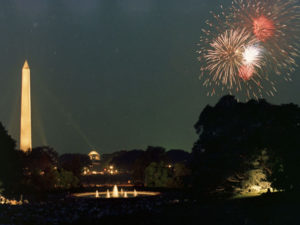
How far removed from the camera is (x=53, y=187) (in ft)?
181

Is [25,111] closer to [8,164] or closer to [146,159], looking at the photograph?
[146,159]

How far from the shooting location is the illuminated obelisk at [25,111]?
238 ft

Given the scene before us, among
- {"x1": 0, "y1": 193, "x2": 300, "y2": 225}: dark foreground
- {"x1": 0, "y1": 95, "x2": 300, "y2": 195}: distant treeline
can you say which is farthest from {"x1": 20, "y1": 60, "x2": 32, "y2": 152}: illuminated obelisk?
{"x1": 0, "y1": 193, "x2": 300, "y2": 225}: dark foreground

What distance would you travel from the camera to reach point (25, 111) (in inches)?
2881

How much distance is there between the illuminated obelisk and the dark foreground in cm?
4169

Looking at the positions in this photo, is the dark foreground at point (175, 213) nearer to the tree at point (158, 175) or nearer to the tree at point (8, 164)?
the tree at point (8, 164)

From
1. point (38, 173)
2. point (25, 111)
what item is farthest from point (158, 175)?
point (25, 111)

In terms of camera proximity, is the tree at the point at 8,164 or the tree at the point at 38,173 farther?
the tree at the point at 38,173

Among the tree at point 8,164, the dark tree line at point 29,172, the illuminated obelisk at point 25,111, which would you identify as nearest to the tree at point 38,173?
the dark tree line at point 29,172

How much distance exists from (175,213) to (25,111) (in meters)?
49.4

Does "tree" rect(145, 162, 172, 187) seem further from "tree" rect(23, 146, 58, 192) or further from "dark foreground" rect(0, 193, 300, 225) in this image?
"dark foreground" rect(0, 193, 300, 225)

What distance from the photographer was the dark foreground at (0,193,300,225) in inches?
1005

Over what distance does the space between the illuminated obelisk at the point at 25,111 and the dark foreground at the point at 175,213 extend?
41691 mm

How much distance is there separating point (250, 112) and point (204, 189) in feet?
23.8
